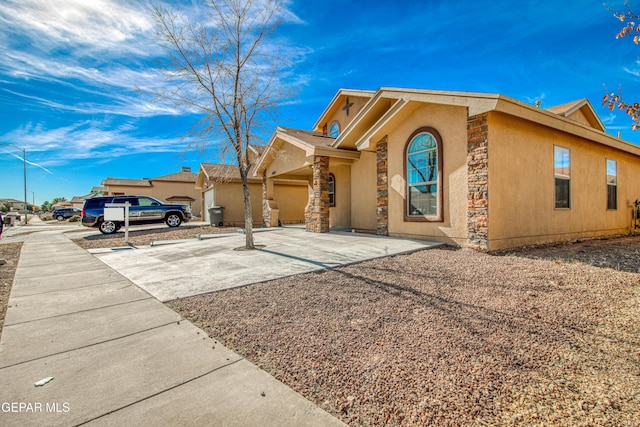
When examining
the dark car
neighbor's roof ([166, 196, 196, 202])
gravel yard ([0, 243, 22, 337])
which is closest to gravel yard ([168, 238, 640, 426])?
gravel yard ([0, 243, 22, 337])

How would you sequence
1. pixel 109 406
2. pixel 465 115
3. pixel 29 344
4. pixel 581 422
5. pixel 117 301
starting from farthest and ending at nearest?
pixel 465 115 < pixel 117 301 < pixel 29 344 < pixel 109 406 < pixel 581 422

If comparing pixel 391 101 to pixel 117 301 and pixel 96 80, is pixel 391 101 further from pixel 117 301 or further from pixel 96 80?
pixel 96 80

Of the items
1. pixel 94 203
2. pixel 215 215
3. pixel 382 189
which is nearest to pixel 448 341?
pixel 382 189

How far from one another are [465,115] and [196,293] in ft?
23.7

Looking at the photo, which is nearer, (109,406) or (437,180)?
(109,406)

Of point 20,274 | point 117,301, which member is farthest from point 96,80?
point 117,301

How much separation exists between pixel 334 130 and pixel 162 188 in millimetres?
26385

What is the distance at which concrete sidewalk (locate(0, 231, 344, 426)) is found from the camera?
190cm

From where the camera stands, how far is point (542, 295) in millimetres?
3922

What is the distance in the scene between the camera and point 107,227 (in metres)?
13.9

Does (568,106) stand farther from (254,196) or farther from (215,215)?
(215,215)

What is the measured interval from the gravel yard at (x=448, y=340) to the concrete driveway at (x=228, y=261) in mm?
619

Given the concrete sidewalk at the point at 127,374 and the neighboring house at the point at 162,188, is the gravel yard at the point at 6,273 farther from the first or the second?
the neighboring house at the point at 162,188

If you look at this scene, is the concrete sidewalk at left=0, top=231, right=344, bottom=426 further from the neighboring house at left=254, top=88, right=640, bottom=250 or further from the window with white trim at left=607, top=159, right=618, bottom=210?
the window with white trim at left=607, top=159, right=618, bottom=210
